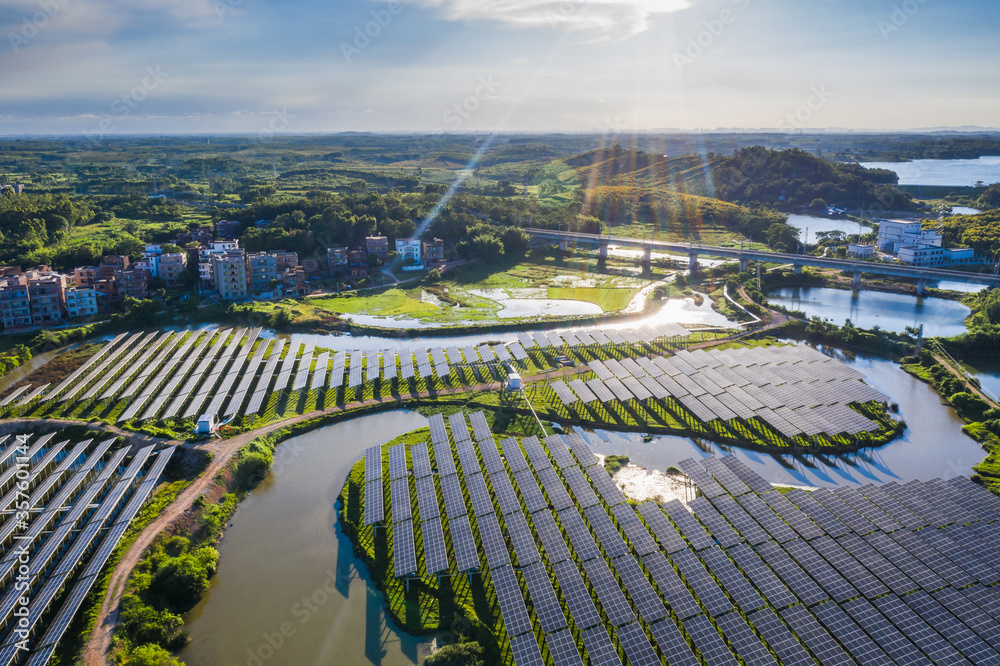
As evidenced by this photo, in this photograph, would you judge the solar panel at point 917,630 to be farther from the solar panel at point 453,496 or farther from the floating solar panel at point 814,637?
the solar panel at point 453,496

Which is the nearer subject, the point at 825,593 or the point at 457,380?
the point at 825,593

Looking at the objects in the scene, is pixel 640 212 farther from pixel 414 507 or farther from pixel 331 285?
pixel 414 507

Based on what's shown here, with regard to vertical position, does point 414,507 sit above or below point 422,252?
below

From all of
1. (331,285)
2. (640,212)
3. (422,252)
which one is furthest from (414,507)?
(640,212)

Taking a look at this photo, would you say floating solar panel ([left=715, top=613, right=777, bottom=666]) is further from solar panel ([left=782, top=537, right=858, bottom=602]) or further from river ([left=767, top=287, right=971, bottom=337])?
river ([left=767, top=287, right=971, bottom=337])

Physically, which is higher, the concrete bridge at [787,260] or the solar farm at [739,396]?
the concrete bridge at [787,260]

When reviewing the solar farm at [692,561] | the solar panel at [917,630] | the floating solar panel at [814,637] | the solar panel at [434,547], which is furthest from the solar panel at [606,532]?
the solar panel at [917,630]
